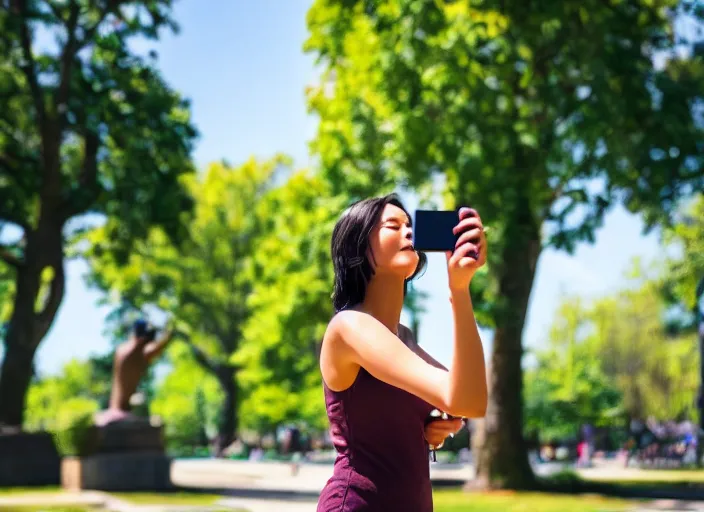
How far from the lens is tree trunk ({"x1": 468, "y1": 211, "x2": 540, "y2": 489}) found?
20266 mm

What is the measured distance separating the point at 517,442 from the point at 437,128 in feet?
22.6

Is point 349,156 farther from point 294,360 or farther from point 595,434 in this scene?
point 595,434

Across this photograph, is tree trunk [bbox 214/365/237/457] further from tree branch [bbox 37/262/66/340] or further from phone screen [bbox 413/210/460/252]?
phone screen [bbox 413/210/460/252]

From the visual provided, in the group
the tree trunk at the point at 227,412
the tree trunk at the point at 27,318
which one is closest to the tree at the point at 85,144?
the tree trunk at the point at 27,318

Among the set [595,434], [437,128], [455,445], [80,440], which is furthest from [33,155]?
[595,434]

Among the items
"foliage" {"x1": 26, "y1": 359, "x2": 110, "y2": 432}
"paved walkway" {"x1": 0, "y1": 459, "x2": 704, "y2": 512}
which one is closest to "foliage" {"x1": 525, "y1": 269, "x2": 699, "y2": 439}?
"paved walkway" {"x1": 0, "y1": 459, "x2": 704, "y2": 512}

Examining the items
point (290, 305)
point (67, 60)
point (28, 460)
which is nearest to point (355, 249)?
point (28, 460)

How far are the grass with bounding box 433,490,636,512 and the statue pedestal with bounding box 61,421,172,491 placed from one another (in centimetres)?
597

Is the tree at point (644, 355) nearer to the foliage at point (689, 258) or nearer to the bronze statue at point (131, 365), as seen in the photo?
the foliage at point (689, 258)

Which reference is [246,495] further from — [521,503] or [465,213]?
[465,213]

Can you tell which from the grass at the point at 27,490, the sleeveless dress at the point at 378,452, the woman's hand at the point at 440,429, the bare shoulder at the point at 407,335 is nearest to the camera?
the sleeveless dress at the point at 378,452

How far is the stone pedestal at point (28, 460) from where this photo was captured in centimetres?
2295

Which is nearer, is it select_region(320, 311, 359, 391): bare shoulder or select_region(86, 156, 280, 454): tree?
select_region(320, 311, 359, 391): bare shoulder

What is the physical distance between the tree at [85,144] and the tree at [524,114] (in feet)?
18.5
